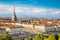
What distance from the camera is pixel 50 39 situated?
9547 mm

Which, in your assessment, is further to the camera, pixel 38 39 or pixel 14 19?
pixel 14 19

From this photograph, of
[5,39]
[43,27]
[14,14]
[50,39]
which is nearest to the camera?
[50,39]

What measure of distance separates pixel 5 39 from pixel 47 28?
14.0m

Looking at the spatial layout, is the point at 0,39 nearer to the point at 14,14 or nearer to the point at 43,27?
the point at 43,27

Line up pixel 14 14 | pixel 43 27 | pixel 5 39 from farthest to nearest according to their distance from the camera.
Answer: pixel 14 14, pixel 43 27, pixel 5 39

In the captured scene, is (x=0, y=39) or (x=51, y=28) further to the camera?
(x=51, y=28)

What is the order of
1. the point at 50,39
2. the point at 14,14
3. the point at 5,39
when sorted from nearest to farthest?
1. the point at 50,39
2. the point at 5,39
3. the point at 14,14

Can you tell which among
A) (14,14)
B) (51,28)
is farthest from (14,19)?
(51,28)

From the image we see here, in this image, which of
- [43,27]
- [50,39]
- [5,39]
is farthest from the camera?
[43,27]

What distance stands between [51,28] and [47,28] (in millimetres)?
983

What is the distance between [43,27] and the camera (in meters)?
23.5

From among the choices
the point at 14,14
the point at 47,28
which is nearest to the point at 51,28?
the point at 47,28

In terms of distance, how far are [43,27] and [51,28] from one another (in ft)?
5.10

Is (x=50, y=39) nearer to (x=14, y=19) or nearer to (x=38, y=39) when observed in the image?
(x=38, y=39)
